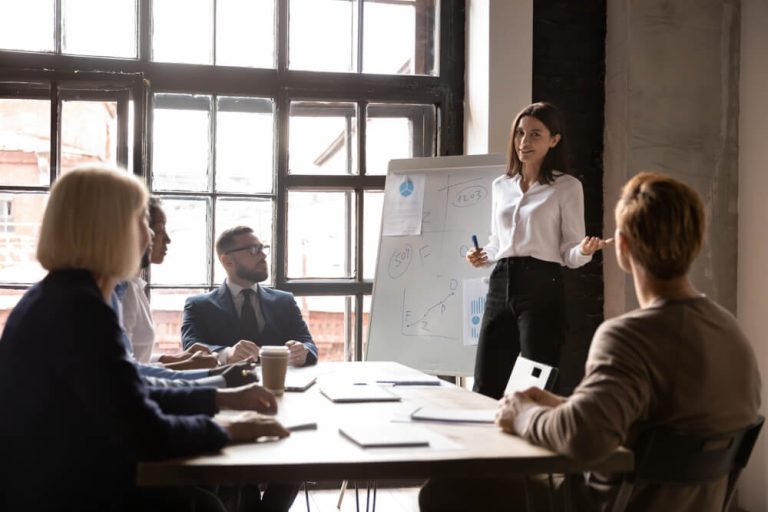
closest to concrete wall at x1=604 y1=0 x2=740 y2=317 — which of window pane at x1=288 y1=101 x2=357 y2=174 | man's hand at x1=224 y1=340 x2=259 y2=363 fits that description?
window pane at x1=288 y1=101 x2=357 y2=174

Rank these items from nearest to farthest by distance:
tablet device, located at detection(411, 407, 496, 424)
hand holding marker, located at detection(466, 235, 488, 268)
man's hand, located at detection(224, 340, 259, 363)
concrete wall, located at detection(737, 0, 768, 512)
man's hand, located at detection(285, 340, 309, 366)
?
tablet device, located at detection(411, 407, 496, 424)
man's hand, located at detection(224, 340, 259, 363)
man's hand, located at detection(285, 340, 309, 366)
hand holding marker, located at detection(466, 235, 488, 268)
concrete wall, located at detection(737, 0, 768, 512)

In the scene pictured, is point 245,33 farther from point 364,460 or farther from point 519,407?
point 364,460

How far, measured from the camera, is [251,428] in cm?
152

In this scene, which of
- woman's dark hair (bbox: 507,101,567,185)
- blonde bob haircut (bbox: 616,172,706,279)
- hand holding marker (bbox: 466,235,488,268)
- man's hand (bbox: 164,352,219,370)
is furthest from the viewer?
hand holding marker (bbox: 466,235,488,268)

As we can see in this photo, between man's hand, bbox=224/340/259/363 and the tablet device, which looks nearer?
the tablet device

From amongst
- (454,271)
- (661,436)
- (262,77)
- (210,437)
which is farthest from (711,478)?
(262,77)

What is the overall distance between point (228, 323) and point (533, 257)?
135 centimetres

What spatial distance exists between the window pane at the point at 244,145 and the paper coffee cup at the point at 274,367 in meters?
2.10

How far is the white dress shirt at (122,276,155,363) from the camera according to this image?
2.78m

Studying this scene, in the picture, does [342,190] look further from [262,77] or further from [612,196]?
[612,196]

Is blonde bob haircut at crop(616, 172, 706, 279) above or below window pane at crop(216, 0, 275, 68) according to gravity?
below

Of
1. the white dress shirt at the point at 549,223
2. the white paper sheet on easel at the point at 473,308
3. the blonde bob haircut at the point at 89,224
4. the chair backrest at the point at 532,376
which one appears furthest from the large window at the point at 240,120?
the blonde bob haircut at the point at 89,224

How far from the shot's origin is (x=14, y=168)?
387 cm

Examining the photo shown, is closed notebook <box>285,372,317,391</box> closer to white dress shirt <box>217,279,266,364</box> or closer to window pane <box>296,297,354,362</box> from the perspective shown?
white dress shirt <box>217,279,266,364</box>
